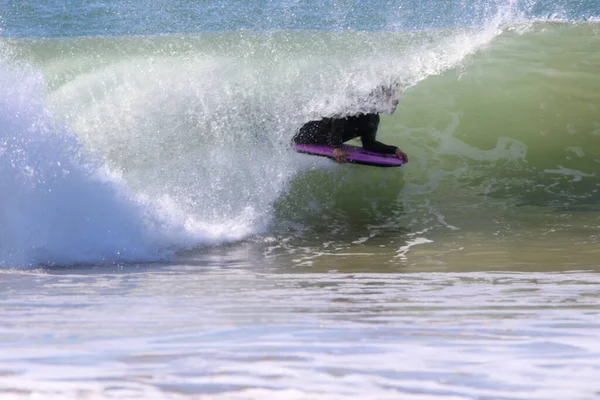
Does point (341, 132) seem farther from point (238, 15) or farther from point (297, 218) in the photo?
point (238, 15)

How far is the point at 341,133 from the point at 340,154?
0.21 m

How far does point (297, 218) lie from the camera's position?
8.34 metres

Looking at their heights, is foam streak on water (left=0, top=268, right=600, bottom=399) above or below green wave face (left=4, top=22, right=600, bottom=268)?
below

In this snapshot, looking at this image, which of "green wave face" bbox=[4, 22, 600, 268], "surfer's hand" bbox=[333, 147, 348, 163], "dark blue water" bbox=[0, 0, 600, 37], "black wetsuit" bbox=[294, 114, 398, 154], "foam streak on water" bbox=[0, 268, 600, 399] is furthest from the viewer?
"dark blue water" bbox=[0, 0, 600, 37]

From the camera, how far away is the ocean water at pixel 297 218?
106 inches

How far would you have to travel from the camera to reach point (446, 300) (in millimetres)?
3953

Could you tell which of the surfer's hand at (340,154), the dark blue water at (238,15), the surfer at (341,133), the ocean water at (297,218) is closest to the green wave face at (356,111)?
the ocean water at (297,218)

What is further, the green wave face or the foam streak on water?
the green wave face

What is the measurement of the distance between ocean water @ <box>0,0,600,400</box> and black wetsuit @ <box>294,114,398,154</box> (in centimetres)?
24

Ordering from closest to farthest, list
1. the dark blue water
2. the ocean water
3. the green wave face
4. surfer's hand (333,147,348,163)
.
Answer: the ocean water
the green wave face
surfer's hand (333,147,348,163)
the dark blue water

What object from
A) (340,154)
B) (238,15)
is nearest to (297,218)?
(340,154)

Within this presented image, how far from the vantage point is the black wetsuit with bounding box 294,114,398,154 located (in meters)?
8.32

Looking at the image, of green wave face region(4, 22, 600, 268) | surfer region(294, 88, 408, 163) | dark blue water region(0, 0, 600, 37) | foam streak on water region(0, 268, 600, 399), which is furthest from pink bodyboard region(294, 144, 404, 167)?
dark blue water region(0, 0, 600, 37)

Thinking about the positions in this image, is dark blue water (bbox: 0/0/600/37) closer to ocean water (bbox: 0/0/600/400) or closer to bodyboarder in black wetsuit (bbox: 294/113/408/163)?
ocean water (bbox: 0/0/600/400)
